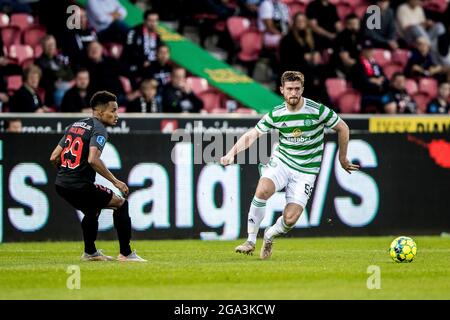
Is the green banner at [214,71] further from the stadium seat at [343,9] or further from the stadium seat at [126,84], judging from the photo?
the stadium seat at [343,9]

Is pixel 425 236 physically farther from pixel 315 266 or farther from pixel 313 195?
pixel 315 266

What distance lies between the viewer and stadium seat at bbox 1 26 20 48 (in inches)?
806

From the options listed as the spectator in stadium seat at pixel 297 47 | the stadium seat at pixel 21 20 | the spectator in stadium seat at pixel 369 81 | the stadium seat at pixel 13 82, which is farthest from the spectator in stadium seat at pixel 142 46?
the spectator in stadium seat at pixel 369 81

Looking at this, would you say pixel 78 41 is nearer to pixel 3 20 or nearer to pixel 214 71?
pixel 3 20

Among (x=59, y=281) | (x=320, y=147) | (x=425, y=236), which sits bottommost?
(x=425, y=236)

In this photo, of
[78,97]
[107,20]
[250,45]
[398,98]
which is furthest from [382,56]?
[78,97]

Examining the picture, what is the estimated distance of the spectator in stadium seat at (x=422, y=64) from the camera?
78.3 ft

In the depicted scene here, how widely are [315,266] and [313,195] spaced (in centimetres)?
598

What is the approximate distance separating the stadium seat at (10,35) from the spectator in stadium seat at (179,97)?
2.89m

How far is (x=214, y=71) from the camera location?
72.4ft

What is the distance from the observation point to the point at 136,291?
10023mm
